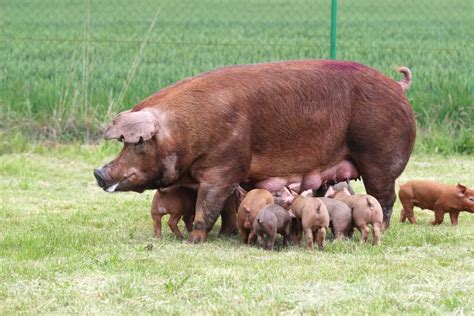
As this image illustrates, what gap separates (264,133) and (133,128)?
1.01m

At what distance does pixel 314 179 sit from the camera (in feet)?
28.2

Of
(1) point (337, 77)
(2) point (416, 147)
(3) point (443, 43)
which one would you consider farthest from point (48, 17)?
(1) point (337, 77)

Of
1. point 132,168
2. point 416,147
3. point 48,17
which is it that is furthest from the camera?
point 48,17

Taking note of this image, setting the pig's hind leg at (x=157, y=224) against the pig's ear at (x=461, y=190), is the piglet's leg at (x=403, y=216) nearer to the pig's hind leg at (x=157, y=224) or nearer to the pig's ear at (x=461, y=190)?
the pig's ear at (x=461, y=190)

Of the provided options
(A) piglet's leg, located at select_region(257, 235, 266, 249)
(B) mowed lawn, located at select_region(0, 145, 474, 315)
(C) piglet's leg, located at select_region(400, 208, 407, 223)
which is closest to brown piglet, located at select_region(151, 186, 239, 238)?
(B) mowed lawn, located at select_region(0, 145, 474, 315)

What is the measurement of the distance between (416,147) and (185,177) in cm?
544

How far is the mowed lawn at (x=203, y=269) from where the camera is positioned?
20.0 ft

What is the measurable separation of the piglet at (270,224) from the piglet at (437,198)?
1573mm

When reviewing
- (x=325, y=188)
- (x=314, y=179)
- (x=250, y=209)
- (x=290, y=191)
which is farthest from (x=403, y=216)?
(x=250, y=209)

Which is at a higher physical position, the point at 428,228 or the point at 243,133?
the point at 243,133

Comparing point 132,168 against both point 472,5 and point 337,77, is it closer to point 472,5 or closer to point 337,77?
point 337,77

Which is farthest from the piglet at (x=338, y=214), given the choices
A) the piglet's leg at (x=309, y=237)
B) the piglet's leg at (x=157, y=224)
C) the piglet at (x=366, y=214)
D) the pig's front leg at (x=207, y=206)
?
the piglet's leg at (x=157, y=224)

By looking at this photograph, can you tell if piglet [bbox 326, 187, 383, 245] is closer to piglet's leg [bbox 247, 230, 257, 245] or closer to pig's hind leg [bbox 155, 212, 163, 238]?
piglet's leg [bbox 247, 230, 257, 245]

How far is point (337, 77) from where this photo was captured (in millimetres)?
8625
